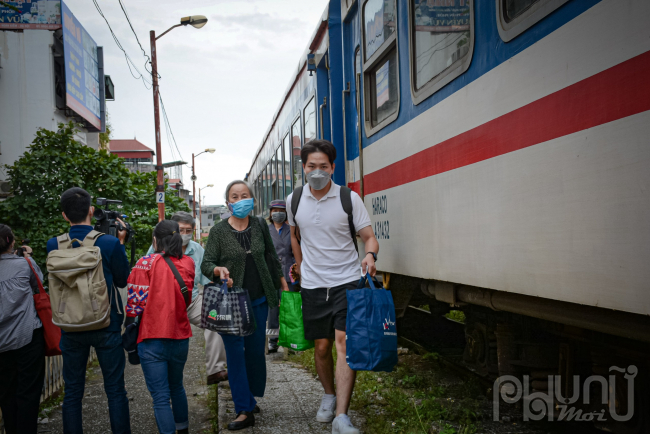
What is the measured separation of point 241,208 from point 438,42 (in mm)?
1705

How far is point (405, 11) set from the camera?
13.5 feet

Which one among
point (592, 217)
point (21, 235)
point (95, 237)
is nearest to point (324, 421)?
point (95, 237)

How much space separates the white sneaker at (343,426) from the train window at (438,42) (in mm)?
2067

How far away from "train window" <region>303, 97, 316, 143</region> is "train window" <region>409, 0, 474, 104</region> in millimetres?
2990

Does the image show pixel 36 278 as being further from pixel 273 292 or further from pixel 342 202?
pixel 342 202

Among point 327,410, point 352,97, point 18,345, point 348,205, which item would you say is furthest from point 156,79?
point 327,410

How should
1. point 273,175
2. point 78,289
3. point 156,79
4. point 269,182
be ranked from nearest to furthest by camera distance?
point 78,289
point 273,175
point 269,182
point 156,79

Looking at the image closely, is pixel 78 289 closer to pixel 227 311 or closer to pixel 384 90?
pixel 227 311

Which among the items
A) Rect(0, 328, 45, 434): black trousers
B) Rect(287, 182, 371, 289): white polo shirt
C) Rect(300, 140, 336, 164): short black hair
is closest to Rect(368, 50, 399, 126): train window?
Rect(300, 140, 336, 164): short black hair

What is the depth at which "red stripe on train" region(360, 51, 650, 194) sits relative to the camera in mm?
1951

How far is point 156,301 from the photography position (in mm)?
3773

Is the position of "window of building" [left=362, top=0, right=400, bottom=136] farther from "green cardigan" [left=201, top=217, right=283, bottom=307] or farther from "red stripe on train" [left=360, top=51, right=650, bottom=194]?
"green cardigan" [left=201, top=217, right=283, bottom=307]

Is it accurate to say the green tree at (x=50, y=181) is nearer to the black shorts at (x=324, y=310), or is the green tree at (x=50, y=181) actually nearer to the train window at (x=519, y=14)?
the black shorts at (x=324, y=310)

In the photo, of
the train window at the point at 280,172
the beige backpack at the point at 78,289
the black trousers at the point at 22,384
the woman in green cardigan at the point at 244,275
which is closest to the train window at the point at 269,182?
the train window at the point at 280,172
